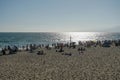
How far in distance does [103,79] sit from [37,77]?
14.3 ft

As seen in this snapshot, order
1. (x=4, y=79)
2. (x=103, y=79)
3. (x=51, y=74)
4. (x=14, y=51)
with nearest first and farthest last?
(x=103, y=79) < (x=4, y=79) < (x=51, y=74) < (x=14, y=51)

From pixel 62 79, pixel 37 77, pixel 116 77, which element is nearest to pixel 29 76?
pixel 37 77

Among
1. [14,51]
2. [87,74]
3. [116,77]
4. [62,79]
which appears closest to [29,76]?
[62,79]

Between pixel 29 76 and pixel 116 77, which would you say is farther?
pixel 29 76

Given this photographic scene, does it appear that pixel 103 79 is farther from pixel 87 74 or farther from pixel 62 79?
pixel 62 79

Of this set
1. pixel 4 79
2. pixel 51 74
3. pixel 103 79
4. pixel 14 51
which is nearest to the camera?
pixel 103 79

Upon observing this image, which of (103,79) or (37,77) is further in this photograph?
(37,77)

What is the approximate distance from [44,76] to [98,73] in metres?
3.82

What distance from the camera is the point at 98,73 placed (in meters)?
12.9

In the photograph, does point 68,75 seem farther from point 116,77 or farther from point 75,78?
point 116,77

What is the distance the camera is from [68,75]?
41.4 feet

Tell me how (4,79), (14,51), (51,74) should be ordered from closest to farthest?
(4,79), (51,74), (14,51)

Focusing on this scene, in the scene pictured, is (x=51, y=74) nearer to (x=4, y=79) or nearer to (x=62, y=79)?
(x=62, y=79)

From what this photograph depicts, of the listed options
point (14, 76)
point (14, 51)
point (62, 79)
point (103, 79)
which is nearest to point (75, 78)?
point (62, 79)
